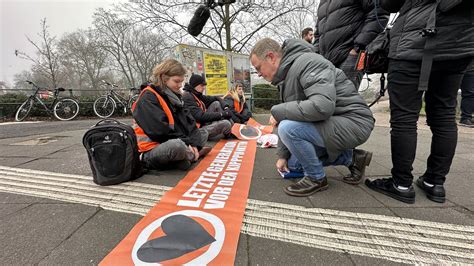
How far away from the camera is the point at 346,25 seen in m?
2.33

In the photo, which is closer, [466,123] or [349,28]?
[349,28]

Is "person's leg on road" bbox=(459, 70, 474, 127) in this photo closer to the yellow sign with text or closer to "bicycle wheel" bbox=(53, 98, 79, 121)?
the yellow sign with text

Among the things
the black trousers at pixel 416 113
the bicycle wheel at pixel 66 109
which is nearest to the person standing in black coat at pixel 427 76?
the black trousers at pixel 416 113

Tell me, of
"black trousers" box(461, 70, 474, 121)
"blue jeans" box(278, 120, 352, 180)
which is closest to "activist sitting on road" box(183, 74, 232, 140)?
"blue jeans" box(278, 120, 352, 180)

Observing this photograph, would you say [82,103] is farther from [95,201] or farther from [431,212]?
[431,212]

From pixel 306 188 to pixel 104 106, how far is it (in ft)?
26.9

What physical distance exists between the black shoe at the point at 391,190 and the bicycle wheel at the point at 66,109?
8686 mm

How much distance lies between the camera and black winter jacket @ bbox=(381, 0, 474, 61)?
138 centimetres

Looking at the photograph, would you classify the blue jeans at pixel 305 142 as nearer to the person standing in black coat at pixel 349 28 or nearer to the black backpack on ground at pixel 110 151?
the person standing in black coat at pixel 349 28

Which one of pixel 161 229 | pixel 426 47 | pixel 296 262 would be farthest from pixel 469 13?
pixel 161 229

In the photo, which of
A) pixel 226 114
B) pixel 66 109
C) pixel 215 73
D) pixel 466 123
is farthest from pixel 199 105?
pixel 66 109

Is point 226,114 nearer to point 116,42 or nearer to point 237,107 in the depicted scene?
point 237,107

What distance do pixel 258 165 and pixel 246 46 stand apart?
1184 centimetres

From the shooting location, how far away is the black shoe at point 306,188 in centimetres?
182
